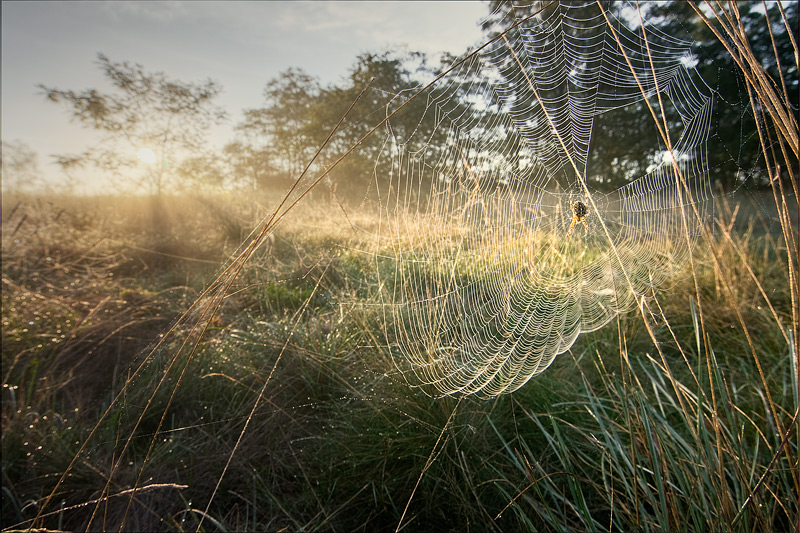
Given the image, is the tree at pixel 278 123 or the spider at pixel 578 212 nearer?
the spider at pixel 578 212

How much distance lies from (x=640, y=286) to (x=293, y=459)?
6.89 feet

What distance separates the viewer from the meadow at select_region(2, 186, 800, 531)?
1.09m

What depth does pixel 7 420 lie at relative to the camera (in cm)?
194

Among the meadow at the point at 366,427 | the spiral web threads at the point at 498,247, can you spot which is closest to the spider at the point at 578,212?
the spiral web threads at the point at 498,247

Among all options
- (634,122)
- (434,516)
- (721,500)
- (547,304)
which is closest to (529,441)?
(434,516)

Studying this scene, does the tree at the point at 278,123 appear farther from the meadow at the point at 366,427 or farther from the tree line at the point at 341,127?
the meadow at the point at 366,427

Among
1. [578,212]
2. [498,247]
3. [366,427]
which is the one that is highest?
[578,212]

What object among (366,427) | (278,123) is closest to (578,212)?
(366,427)

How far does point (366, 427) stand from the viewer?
5.33 ft

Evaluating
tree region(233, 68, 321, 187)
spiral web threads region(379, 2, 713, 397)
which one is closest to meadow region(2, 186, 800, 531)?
spiral web threads region(379, 2, 713, 397)

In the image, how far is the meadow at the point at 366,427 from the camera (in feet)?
3.57

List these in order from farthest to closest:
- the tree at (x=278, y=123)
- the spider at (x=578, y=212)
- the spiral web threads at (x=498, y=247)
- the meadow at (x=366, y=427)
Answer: the tree at (x=278, y=123), the spider at (x=578, y=212), the spiral web threads at (x=498, y=247), the meadow at (x=366, y=427)

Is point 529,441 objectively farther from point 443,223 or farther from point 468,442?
point 443,223

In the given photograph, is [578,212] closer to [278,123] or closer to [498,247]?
[498,247]
